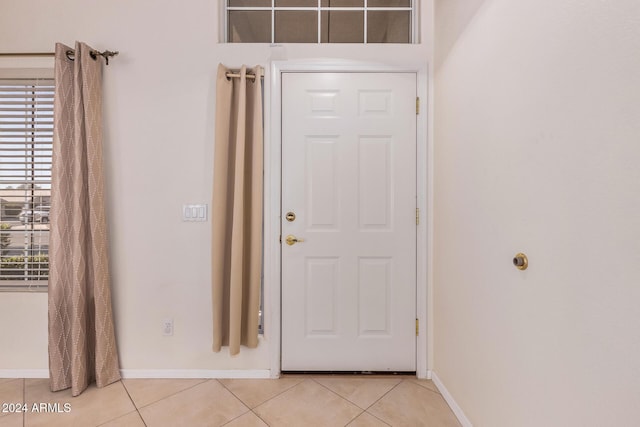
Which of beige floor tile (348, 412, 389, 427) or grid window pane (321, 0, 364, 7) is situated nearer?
beige floor tile (348, 412, 389, 427)

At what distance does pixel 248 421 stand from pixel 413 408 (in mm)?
919

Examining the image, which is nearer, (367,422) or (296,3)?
(367,422)

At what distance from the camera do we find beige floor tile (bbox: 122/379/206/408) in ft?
5.78

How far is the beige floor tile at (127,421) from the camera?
1557 mm

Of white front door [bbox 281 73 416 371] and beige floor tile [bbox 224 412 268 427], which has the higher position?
white front door [bbox 281 73 416 371]

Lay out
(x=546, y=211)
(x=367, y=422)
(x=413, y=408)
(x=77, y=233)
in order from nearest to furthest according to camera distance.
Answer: (x=546, y=211) → (x=367, y=422) → (x=413, y=408) → (x=77, y=233)

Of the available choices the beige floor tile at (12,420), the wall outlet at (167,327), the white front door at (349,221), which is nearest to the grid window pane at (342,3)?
the white front door at (349,221)

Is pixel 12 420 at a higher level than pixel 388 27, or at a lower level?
lower

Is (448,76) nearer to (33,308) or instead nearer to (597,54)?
(597,54)

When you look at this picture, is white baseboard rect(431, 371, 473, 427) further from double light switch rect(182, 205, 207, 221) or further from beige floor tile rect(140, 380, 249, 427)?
double light switch rect(182, 205, 207, 221)

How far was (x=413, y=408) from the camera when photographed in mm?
1688

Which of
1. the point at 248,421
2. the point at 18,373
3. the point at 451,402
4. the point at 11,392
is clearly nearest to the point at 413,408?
the point at 451,402

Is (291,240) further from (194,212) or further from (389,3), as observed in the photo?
(389,3)

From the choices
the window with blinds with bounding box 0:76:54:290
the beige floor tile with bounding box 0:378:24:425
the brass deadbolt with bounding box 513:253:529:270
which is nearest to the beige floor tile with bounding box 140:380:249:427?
the beige floor tile with bounding box 0:378:24:425
